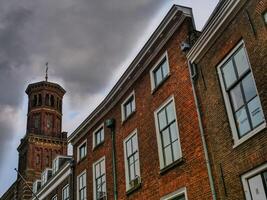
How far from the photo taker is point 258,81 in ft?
33.7

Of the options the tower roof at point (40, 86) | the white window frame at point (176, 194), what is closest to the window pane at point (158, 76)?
the white window frame at point (176, 194)

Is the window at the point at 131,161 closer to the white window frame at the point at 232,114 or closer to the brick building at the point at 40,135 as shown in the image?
the white window frame at the point at 232,114

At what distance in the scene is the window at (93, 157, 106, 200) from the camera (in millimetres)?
20406

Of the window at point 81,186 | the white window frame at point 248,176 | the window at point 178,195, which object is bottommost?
the white window frame at point 248,176

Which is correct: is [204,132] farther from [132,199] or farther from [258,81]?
[132,199]

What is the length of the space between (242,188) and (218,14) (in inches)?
215

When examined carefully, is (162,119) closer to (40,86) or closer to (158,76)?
(158,76)

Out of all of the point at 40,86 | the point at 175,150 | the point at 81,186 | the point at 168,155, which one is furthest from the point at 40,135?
the point at 175,150

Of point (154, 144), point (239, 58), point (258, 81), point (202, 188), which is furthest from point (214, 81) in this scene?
point (154, 144)

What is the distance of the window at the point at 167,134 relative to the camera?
14589 millimetres

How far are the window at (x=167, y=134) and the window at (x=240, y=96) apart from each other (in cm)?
326

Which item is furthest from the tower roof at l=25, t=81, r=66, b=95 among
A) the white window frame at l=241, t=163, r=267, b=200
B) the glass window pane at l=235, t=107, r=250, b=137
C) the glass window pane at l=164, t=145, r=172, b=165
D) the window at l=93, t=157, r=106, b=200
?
the white window frame at l=241, t=163, r=267, b=200

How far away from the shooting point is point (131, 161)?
18.0m

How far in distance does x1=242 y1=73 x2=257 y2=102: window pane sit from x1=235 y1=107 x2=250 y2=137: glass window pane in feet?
1.58
